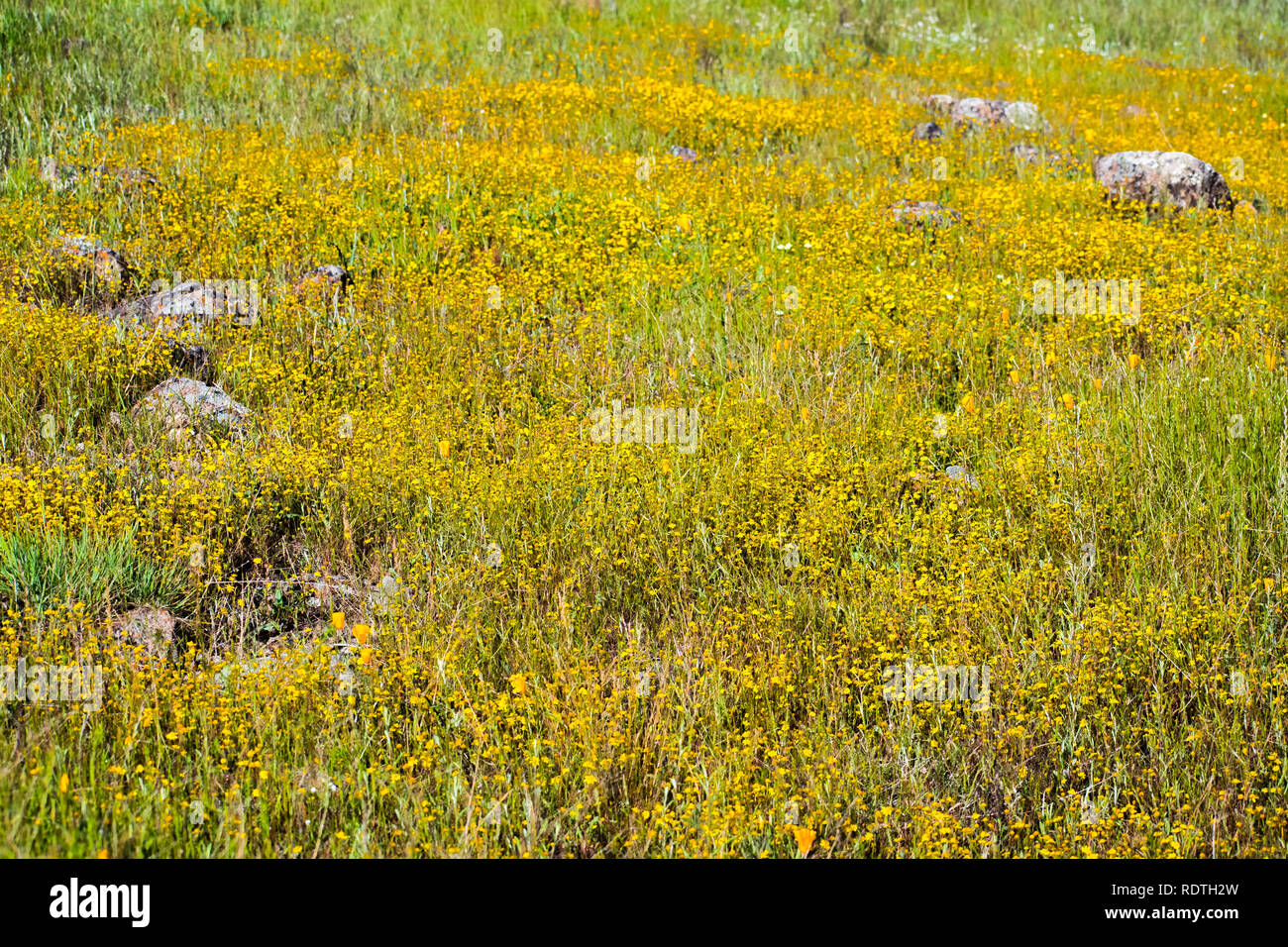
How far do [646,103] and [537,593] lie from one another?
720 cm

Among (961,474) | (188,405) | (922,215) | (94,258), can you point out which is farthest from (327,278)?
(922,215)

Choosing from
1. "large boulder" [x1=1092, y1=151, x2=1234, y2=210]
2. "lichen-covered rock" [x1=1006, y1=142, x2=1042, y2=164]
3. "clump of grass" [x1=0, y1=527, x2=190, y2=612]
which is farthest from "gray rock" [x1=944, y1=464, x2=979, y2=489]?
"lichen-covered rock" [x1=1006, y1=142, x2=1042, y2=164]

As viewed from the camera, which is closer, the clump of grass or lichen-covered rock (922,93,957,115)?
the clump of grass

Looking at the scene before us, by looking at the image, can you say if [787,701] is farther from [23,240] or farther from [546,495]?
[23,240]

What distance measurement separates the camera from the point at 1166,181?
8352mm

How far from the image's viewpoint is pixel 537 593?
3791mm

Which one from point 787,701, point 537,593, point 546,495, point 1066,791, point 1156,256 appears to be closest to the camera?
point 1066,791

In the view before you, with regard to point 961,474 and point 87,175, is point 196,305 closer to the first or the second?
point 87,175

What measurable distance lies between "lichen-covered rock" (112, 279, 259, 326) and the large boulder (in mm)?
7061

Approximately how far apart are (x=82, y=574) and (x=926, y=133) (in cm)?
880

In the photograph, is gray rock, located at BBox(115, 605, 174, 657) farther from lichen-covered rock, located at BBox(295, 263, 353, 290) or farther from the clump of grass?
lichen-covered rock, located at BBox(295, 263, 353, 290)

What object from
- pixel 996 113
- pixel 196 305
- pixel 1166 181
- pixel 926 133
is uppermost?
pixel 996 113

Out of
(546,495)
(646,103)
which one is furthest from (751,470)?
(646,103)

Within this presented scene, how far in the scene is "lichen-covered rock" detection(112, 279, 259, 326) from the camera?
5.48 metres
